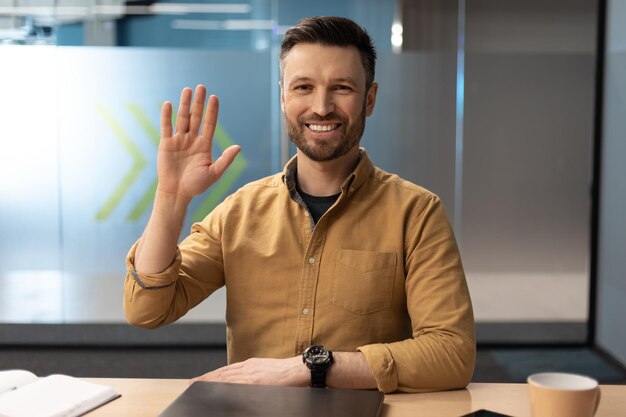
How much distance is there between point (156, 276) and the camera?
1551 millimetres

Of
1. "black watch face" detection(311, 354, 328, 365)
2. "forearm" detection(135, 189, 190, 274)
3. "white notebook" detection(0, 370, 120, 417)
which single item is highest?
"forearm" detection(135, 189, 190, 274)

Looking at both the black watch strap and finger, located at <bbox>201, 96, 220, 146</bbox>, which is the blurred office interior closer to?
finger, located at <bbox>201, 96, 220, 146</bbox>

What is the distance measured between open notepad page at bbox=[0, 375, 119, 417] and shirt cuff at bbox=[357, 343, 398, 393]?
483 millimetres

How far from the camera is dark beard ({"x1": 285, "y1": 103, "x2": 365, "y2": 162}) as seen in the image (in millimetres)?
1704

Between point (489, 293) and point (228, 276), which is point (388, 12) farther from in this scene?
point (228, 276)

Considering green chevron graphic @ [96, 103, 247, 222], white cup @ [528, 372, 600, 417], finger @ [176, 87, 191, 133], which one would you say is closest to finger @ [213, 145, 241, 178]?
finger @ [176, 87, 191, 133]

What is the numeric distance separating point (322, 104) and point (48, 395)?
0.85 meters

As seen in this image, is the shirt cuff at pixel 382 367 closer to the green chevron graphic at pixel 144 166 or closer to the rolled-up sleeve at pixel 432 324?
the rolled-up sleeve at pixel 432 324

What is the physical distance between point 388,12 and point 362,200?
8.15 ft

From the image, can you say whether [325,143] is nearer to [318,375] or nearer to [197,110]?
[197,110]

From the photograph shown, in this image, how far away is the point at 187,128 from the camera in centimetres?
158

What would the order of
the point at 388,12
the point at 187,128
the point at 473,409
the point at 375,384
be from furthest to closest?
the point at 388,12, the point at 187,128, the point at 375,384, the point at 473,409

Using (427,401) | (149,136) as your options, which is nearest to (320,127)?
(427,401)

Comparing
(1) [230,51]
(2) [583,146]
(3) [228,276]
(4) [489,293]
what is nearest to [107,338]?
(1) [230,51]
